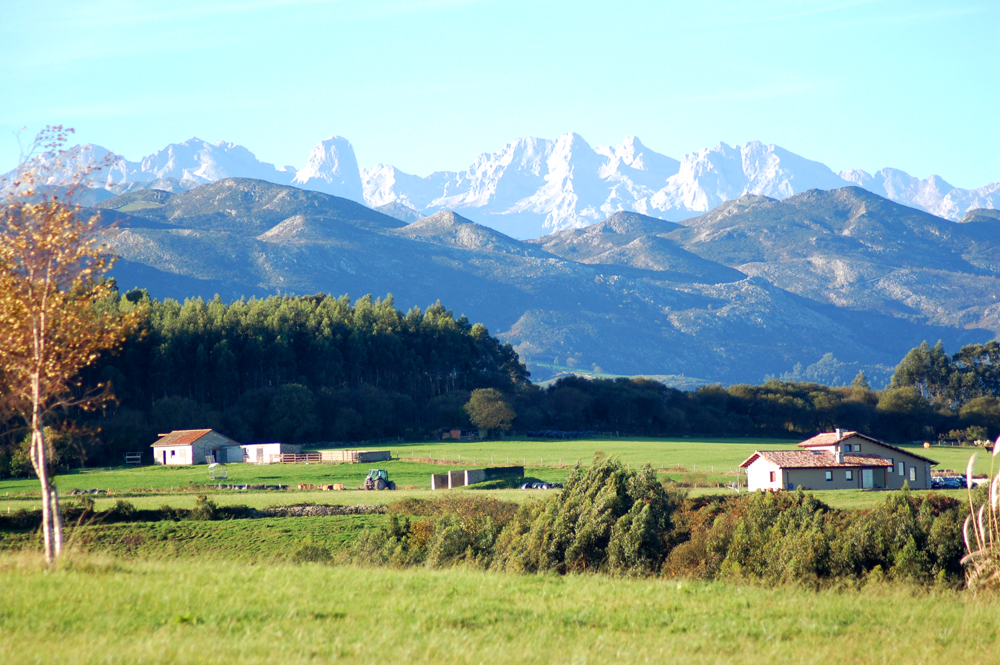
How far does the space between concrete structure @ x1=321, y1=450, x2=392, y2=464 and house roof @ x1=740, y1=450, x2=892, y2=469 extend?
3267 centimetres

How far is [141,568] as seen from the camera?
1423 cm

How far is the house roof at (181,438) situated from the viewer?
81375 millimetres

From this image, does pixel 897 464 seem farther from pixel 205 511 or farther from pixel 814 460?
pixel 205 511

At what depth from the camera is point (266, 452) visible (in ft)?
270

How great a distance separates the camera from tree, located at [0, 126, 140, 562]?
1486 cm

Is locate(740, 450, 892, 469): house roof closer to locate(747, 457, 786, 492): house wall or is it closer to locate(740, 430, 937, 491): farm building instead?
locate(740, 430, 937, 491): farm building

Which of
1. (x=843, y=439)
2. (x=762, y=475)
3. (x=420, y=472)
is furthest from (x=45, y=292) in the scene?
(x=843, y=439)

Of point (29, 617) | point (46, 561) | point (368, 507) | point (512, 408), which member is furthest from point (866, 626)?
point (512, 408)

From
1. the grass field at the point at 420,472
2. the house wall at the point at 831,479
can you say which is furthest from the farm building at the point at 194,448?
the house wall at the point at 831,479

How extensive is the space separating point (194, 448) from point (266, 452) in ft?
20.9

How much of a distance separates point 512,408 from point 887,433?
50592mm

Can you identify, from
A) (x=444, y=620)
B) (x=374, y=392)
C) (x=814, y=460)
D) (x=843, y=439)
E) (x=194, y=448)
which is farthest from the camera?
(x=374, y=392)

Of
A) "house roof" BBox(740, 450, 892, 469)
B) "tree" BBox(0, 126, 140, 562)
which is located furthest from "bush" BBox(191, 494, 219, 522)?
"house roof" BBox(740, 450, 892, 469)

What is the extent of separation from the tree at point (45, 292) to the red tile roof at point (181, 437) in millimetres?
69107
